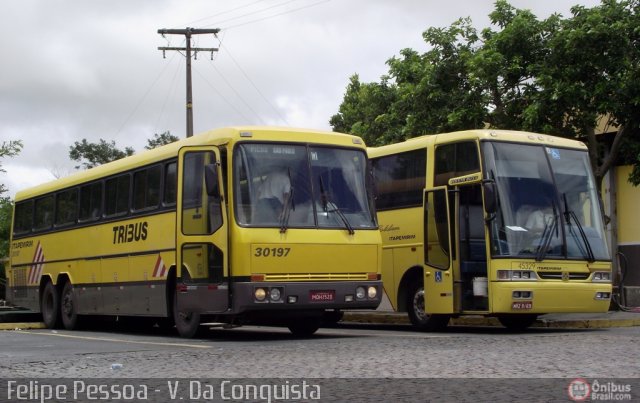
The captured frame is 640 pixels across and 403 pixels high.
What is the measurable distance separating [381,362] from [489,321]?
9777mm

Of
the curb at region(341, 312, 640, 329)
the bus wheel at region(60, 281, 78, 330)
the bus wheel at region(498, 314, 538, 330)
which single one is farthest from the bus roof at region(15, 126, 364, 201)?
A: the curb at region(341, 312, 640, 329)

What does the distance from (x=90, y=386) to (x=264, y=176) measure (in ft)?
21.6

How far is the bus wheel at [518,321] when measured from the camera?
1797 centimetres

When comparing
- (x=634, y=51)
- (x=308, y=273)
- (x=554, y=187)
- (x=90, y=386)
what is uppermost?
(x=634, y=51)

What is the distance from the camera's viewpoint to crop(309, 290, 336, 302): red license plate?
15.2 meters

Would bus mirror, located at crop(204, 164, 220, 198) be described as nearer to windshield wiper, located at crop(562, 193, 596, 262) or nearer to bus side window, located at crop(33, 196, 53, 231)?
windshield wiper, located at crop(562, 193, 596, 262)

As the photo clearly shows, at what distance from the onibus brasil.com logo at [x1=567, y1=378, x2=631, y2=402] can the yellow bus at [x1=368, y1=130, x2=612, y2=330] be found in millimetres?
7417

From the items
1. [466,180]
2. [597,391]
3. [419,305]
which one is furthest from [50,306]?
[597,391]

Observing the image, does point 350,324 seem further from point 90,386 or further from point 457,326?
point 90,386

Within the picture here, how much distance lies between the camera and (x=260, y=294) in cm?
1487

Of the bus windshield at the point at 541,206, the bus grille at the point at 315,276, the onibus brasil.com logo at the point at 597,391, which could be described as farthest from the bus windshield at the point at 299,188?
the onibus brasil.com logo at the point at 597,391

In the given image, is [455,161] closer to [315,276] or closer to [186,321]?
[315,276]

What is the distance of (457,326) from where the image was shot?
20422mm

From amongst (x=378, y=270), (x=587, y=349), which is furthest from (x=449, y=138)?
(x=587, y=349)
